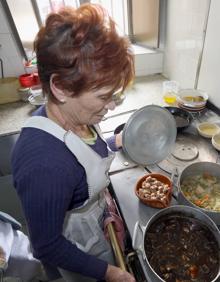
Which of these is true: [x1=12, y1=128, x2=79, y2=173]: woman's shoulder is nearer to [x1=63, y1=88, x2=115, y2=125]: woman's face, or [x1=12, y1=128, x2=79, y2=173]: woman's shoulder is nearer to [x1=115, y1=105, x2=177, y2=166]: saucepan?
[x1=63, y1=88, x2=115, y2=125]: woman's face

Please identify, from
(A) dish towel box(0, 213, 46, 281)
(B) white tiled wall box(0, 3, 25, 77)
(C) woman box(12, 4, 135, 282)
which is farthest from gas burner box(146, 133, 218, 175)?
(B) white tiled wall box(0, 3, 25, 77)

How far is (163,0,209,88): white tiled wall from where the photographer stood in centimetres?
144

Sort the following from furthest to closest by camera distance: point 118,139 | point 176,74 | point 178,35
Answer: point 176,74 < point 178,35 < point 118,139

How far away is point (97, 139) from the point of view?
0.83m

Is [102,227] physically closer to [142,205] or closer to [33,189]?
[142,205]

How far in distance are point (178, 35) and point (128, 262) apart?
1634 millimetres

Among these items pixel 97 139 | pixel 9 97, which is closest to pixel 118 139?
pixel 97 139

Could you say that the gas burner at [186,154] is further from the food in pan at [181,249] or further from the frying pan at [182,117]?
the food in pan at [181,249]

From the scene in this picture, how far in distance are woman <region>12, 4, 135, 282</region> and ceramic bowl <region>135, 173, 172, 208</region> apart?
0.77ft

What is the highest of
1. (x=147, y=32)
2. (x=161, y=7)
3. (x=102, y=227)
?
(x=161, y=7)

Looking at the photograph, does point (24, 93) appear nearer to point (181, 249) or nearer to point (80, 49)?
point (80, 49)

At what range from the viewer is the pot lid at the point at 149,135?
92cm

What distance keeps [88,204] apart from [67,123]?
32cm

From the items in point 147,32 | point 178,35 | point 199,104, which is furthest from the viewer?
point 147,32
